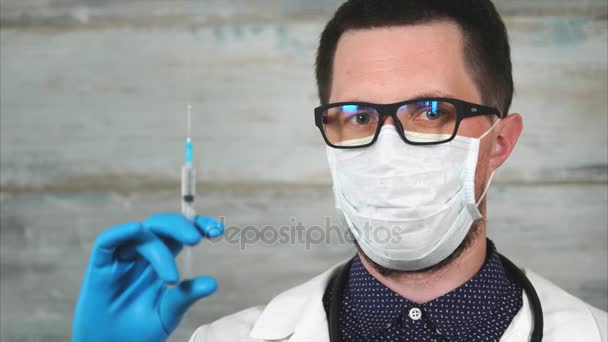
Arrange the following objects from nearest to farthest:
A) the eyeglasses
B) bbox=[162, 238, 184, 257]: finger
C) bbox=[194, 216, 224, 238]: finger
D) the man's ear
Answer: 1. bbox=[194, 216, 224, 238]: finger
2. bbox=[162, 238, 184, 257]: finger
3. the eyeglasses
4. the man's ear

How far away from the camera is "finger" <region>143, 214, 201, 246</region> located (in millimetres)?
1271

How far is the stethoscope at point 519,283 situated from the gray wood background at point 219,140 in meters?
0.59

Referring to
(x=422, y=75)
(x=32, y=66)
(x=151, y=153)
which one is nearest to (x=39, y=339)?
(x=151, y=153)

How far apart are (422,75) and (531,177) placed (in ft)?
2.82

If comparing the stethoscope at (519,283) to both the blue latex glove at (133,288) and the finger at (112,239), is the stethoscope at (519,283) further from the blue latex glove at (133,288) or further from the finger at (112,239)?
the finger at (112,239)

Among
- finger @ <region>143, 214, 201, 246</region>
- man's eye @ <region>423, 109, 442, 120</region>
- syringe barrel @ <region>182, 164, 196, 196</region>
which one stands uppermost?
man's eye @ <region>423, 109, 442, 120</region>

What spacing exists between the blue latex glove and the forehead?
47 cm

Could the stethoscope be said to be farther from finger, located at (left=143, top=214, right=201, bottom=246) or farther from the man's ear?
finger, located at (left=143, top=214, right=201, bottom=246)

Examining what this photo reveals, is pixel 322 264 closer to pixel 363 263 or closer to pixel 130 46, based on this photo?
pixel 363 263

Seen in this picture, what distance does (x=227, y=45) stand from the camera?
2264 mm

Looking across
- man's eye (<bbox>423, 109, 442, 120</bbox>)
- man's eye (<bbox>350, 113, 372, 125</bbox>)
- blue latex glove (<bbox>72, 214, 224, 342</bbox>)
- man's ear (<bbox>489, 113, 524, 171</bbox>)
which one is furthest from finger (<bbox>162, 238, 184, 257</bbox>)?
man's ear (<bbox>489, 113, 524, 171</bbox>)

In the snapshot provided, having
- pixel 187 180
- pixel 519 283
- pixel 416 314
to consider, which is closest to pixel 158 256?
pixel 187 180

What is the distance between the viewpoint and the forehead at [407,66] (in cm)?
151

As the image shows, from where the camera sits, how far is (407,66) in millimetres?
1519
